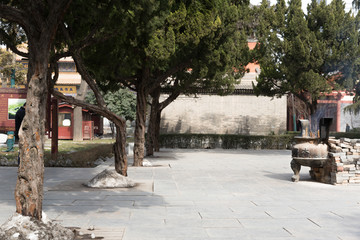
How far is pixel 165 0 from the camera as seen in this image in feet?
26.6

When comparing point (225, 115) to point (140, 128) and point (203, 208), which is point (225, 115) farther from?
point (203, 208)

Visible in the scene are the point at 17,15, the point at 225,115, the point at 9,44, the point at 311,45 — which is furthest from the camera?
the point at 225,115

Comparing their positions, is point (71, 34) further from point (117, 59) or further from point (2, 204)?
point (2, 204)

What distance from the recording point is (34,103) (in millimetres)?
4207

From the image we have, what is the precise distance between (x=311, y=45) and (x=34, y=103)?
16370 mm

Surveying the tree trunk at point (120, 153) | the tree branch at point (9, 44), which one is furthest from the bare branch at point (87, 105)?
the tree branch at point (9, 44)

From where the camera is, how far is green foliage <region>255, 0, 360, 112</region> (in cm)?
1783

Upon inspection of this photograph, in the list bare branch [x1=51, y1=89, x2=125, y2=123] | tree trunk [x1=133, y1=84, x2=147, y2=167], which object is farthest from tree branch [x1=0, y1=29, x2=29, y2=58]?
tree trunk [x1=133, y1=84, x2=147, y2=167]

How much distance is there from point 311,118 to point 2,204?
56.9 feet

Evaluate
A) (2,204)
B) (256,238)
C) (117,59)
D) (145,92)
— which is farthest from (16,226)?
(145,92)

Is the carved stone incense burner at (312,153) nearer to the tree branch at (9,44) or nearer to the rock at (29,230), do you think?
the rock at (29,230)

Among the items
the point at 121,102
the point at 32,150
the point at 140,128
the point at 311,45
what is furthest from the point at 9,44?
the point at 121,102

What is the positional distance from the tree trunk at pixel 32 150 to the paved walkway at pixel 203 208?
793 mm

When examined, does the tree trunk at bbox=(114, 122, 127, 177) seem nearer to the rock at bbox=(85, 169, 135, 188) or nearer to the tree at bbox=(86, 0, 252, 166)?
the rock at bbox=(85, 169, 135, 188)
